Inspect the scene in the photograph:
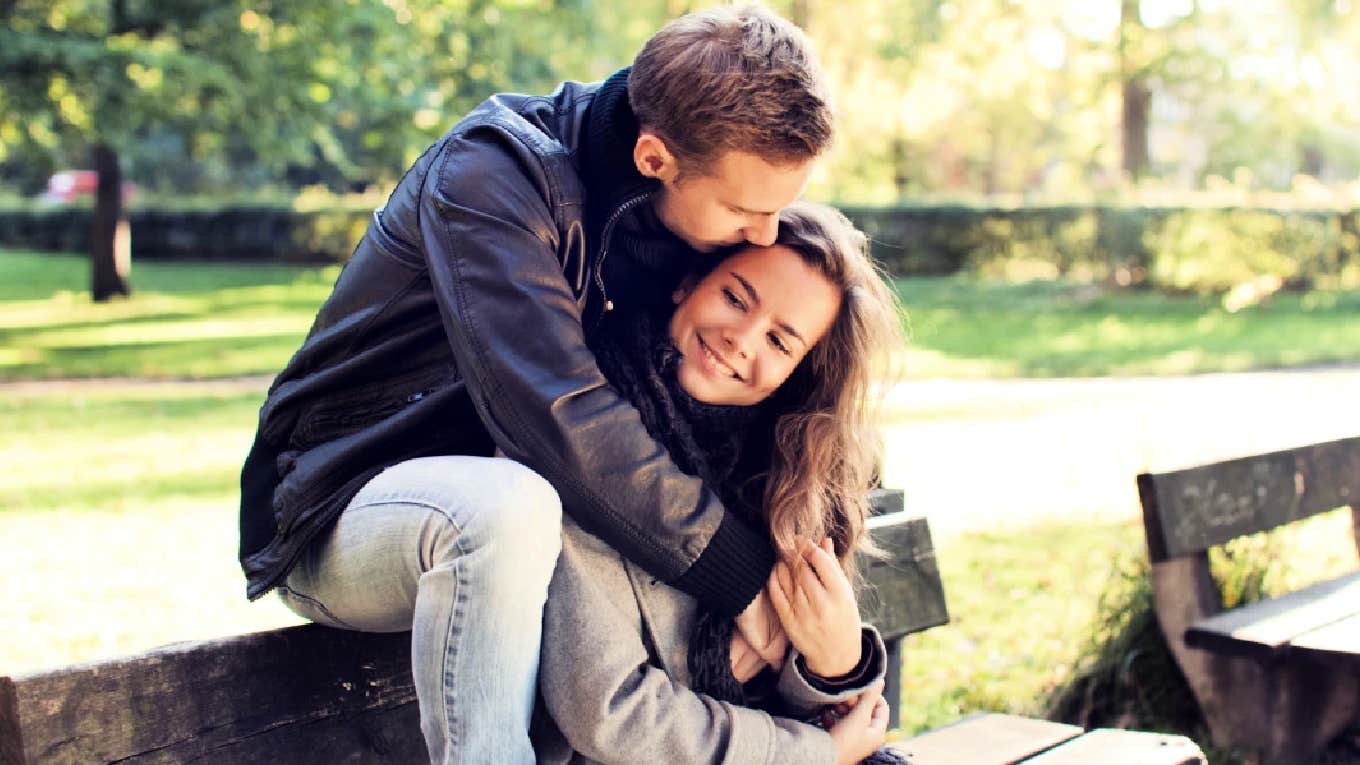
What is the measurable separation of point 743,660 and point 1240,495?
6.72 ft

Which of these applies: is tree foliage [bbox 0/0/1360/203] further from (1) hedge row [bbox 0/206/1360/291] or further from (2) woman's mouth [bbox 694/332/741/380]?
(1) hedge row [bbox 0/206/1360/291]

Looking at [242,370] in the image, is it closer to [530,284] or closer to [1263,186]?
[530,284]

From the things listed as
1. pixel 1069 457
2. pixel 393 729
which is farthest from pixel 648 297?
pixel 1069 457

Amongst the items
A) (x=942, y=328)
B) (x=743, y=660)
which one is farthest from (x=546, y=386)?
(x=942, y=328)

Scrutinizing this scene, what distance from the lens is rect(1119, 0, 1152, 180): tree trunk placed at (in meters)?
23.9

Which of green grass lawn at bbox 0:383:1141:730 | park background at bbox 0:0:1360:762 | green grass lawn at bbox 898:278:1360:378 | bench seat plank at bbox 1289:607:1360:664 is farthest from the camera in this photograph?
green grass lawn at bbox 898:278:1360:378

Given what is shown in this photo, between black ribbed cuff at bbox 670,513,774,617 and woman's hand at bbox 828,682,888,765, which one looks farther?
woman's hand at bbox 828,682,888,765

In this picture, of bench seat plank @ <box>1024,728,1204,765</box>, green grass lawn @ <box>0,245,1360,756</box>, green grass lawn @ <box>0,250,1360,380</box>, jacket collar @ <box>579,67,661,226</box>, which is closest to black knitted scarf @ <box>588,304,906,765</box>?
jacket collar @ <box>579,67,661,226</box>

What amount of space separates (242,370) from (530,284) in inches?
445

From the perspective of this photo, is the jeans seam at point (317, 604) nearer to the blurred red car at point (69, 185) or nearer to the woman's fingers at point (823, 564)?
the woman's fingers at point (823, 564)

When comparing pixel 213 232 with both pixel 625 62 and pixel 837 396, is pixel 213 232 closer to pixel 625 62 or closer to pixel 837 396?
pixel 625 62

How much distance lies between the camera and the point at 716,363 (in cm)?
260

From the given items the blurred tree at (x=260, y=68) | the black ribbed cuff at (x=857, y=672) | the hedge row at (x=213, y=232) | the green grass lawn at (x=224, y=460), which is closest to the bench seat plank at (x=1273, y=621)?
the green grass lawn at (x=224, y=460)

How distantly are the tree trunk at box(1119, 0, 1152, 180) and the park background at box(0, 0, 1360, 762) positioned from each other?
0.06 metres
